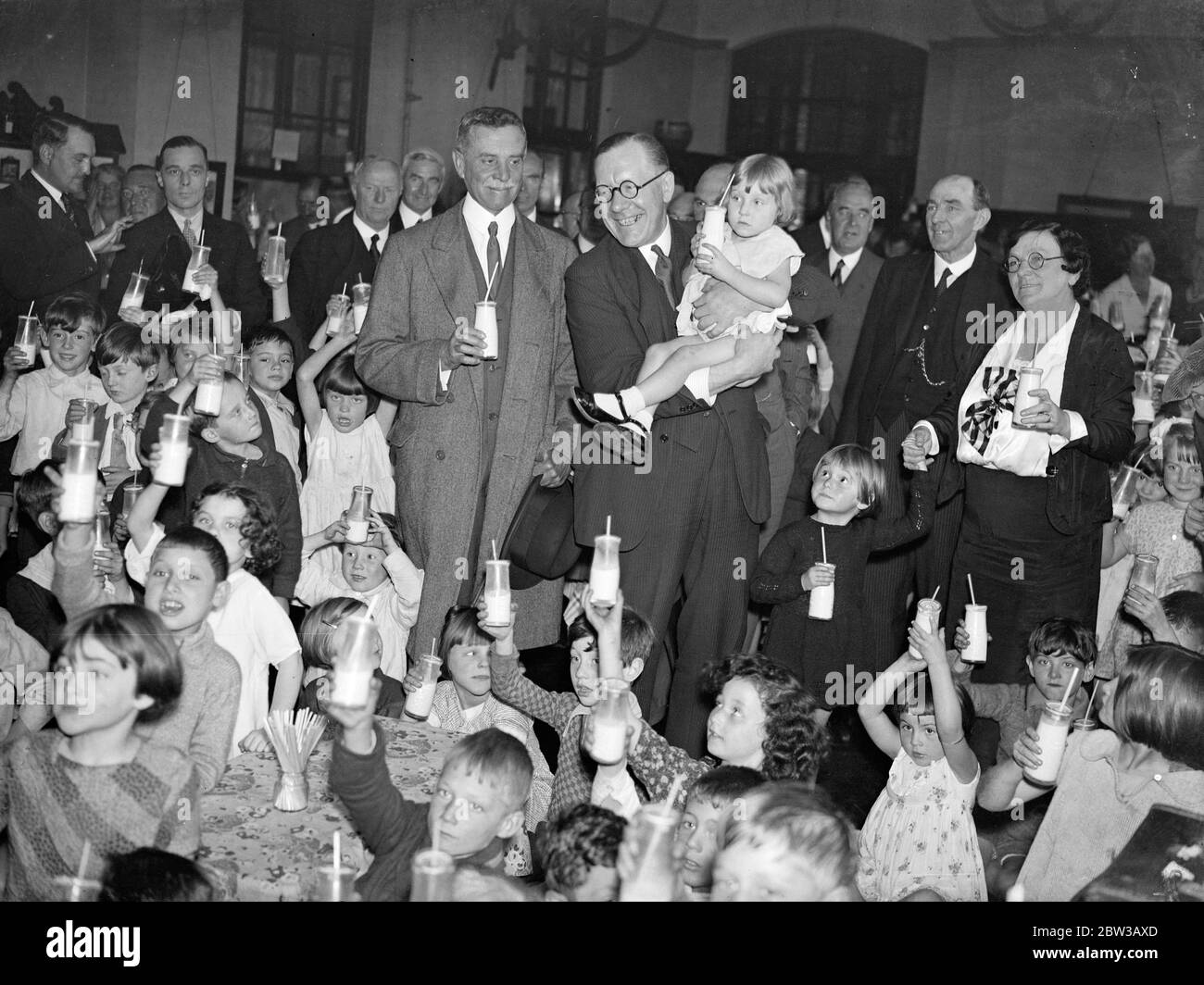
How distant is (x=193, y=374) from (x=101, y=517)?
20.4 inches

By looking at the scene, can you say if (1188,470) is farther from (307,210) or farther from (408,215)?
(307,210)

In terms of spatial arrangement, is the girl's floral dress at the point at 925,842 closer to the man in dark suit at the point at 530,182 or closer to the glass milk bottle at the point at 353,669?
the glass milk bottle at the point at 353,669

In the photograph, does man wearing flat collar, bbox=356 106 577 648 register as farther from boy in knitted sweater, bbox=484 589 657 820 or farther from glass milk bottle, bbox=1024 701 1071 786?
glass milk bottle, bbox=1024 701 1071 786

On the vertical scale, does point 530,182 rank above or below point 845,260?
above

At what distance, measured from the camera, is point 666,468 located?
4.30 meters

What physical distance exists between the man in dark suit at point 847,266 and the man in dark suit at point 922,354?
3.05 ft

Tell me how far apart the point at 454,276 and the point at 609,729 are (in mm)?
2071

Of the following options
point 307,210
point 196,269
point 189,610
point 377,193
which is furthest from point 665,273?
point 307,210

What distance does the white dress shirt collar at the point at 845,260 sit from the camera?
670 cm

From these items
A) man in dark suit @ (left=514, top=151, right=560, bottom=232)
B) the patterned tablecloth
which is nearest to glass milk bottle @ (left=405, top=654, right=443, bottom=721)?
the patterned tablecloth

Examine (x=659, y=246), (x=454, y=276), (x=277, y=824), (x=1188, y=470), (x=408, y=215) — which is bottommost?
(x=277, y=824)

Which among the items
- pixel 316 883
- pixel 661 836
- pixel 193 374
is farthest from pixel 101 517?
pixel 661 836

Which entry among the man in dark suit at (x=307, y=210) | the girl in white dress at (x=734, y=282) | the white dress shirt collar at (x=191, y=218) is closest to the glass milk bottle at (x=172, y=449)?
the girl in white dress at (x=734, y=282)

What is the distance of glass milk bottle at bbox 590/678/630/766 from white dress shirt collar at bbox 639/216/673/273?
1701mm
